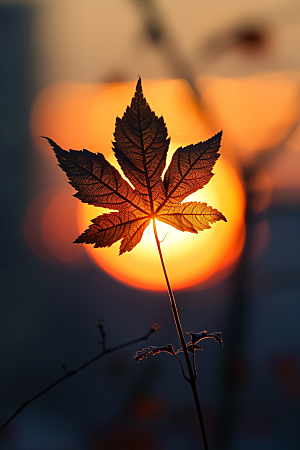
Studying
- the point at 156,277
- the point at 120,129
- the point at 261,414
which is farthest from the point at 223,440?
the point at 120,129

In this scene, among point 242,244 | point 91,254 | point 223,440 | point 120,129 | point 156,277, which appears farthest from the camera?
point 91,254

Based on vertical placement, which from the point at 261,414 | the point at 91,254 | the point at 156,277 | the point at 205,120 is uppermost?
the point at 205,120

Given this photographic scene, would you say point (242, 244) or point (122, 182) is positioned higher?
point (122, 182)

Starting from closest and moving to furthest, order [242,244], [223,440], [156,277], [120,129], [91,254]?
[120,129]
[223,440]
[242,244]
[156,277]
[91,254]

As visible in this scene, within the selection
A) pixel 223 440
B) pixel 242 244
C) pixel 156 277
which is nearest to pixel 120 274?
pixel 156 277

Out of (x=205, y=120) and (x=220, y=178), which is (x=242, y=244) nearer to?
(x=220, y=178)

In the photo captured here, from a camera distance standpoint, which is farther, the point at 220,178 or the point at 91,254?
the point at 91,254
